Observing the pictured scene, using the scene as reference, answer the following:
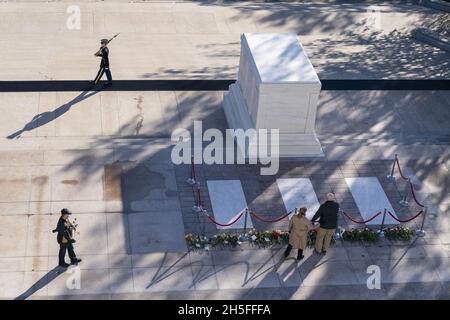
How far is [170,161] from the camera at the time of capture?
59.1 feet

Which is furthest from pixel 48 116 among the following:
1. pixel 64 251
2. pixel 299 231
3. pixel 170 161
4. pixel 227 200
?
pixel 299 231

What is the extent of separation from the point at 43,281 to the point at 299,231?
4672 millimetres

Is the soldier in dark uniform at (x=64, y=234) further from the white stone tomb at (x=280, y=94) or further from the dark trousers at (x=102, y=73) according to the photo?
the dark trousers at (x=102, y=73)

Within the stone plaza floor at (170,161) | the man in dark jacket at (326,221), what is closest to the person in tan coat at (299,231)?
the man in dark jacket at (326,221)

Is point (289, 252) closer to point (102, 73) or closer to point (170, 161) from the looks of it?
point (170, 161)

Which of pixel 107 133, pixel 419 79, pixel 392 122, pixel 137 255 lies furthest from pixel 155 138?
pixel 419 79

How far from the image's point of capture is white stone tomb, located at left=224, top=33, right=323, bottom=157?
57.7ft

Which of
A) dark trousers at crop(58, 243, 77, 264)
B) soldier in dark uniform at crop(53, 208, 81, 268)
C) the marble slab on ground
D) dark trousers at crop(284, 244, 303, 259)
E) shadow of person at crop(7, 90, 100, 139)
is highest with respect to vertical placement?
soldier in dark uniform at crop(53, 208, 81, 268)

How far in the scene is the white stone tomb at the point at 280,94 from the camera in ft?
57.7

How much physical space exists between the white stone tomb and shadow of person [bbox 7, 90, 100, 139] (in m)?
3.94

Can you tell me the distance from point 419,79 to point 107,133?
945 cm

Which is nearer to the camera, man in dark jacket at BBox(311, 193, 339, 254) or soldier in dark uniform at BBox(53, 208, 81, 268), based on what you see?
soldier in dark uniform at BBox(53, 208, 81, 268)

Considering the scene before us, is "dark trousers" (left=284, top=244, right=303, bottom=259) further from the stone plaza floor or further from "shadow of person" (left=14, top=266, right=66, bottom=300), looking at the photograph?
"shadow of person" (left=14, top=266, right=66, bottom=300)

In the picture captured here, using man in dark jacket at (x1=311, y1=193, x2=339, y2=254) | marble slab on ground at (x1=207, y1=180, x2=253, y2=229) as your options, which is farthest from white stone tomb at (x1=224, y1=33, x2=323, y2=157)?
man in dark jacket at (x1=311, y1=193, x2=339, y2=254)
